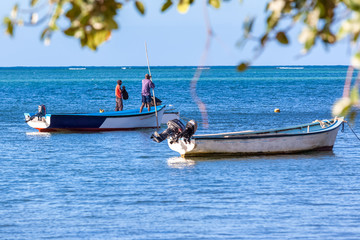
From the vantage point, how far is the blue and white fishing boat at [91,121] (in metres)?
25.1

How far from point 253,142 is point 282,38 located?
14.0 meters

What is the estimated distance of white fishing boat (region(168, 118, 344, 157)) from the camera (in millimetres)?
17578

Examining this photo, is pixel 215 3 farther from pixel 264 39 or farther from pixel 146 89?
pixel 146 89

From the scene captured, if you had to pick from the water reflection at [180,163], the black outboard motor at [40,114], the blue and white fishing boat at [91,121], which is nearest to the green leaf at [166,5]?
the water reflection at [180,163]

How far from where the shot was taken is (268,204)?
40.1ft

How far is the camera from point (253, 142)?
59.1 feet

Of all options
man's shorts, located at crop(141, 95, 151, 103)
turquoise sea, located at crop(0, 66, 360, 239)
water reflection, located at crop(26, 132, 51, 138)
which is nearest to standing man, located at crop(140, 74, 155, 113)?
man's shorts, located at crop(141, 95, 151, 103)

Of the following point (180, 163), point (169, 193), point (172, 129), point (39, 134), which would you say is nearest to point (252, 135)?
point (180, 163)

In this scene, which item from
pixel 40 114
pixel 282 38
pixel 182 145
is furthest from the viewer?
pixel 40 114

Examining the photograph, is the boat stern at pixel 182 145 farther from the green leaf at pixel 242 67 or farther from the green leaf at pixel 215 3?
the green leaf at pixel 242 67

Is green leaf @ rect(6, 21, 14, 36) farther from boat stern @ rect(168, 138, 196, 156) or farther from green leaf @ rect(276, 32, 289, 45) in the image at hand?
boat stern @ rect(168, 138, 196, 156)

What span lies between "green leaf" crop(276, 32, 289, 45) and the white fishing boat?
43.2ft

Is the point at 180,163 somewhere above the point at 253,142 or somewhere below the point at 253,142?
below

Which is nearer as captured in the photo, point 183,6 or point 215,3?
point 183,6
